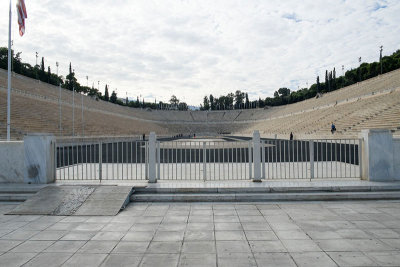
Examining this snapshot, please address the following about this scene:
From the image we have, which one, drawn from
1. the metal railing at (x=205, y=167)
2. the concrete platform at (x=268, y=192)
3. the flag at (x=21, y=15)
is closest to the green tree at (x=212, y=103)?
the metal railing at (x=205, y=167)

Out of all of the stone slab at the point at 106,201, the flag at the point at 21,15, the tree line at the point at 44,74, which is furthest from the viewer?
the tree line at the point at 44,74

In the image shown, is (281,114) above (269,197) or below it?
above

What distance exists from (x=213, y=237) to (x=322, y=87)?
9633 centimetres

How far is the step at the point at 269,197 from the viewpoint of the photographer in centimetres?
643

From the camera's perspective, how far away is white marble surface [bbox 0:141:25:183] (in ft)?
24.6

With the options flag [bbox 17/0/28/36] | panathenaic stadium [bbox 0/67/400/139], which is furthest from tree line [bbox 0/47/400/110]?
flag [bbox 17/0/28/36]

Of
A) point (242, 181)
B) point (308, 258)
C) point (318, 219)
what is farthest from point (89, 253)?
point (242, 181)

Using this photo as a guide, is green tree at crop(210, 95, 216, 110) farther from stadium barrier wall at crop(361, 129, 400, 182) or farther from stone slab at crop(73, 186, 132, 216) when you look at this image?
stone slab at crop(73, 186, 132, 216)

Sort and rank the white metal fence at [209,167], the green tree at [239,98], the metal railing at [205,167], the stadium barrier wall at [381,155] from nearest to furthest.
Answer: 1. the stadium barrier wall at [381,155]
2. the white metal fence at [209,167]
3. the metal railing at [205,167]
4. the green tree at [239,98]

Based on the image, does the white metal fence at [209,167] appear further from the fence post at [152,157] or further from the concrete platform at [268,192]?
the concrete platform at [268,192]

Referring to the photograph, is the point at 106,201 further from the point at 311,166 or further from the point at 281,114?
the point at 281,114

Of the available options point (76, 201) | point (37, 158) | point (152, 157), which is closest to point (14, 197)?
point (37, 158)

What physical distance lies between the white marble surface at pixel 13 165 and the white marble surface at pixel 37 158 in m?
0.32

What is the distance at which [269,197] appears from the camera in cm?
650
